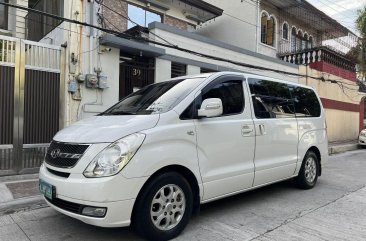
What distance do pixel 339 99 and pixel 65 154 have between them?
17.7 meters

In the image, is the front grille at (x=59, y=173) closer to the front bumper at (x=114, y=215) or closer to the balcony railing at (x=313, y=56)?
the front bumper at (x=114, y=215)

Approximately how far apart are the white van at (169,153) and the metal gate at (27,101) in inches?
146

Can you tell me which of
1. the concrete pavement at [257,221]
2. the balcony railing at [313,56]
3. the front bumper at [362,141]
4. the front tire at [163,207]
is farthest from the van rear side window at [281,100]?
the balcony railing at [313,56]

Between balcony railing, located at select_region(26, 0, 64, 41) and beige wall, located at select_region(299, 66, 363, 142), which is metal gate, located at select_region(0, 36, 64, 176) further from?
beige wall, located at select_region(299, 66, 363, 142)

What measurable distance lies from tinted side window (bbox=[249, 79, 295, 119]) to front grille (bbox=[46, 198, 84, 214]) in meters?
2.92

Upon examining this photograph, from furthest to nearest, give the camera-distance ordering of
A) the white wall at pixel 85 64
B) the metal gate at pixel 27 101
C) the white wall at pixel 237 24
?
the white wall at pixel 237 24 < the white wall at pixel 85 64 < the metal gate at pixel 27 101

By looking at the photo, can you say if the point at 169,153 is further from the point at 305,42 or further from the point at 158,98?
the point at 305,42

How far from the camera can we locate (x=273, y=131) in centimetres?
550

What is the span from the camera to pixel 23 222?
4723mm

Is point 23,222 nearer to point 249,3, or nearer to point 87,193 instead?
point 87,193

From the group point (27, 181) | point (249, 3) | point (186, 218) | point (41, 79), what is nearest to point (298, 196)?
point (186, 218)

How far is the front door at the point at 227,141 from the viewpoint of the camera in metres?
4.39

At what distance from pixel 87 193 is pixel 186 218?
128 centimetres

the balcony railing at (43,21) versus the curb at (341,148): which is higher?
the balcony railing at (43,21)
